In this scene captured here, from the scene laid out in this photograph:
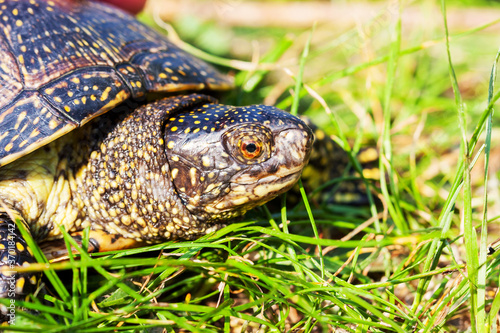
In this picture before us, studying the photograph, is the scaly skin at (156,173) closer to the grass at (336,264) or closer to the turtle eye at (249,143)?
the turtle eye at (249,143)

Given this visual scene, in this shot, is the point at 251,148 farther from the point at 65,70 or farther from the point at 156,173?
the point at 65,70

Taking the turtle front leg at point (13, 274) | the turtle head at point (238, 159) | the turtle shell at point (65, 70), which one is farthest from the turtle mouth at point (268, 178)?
the turtle front leg at point (13, 274)

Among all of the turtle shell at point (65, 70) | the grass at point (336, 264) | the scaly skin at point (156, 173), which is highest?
the turtle shell at point (65, 70)

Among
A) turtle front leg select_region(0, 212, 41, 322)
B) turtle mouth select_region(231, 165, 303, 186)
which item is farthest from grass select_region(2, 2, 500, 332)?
turtle mouth select_region(231, 165, 303, 186)

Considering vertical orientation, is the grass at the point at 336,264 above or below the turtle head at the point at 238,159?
below

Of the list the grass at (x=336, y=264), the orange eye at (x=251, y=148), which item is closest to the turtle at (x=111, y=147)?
the orange eye at (x=251, y=148)

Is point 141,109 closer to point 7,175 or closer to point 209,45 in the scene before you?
point 7,175

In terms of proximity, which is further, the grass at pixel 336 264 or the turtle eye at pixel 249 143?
the turtle eye at pixel 249 143

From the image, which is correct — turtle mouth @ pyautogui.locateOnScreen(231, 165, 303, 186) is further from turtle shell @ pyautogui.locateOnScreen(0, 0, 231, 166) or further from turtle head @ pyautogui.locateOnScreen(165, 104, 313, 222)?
turtle shell @ pyautogui.locateOnScreen(0, 0, 231, 166)
